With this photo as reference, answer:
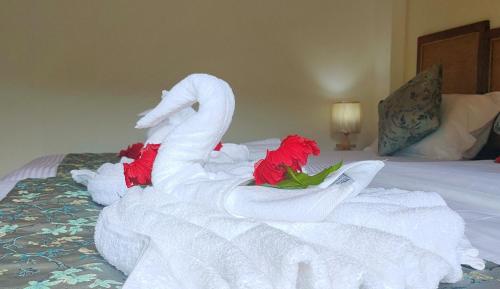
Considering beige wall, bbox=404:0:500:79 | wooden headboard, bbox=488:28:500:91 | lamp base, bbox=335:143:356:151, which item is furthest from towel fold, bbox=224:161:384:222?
lamp base, bbox=335:143:356:151

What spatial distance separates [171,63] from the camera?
11.6 feet

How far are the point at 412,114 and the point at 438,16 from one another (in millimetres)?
1036

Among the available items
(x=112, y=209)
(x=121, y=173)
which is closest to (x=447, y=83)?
(x=121, y=173)

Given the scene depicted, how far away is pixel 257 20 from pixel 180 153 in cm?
290

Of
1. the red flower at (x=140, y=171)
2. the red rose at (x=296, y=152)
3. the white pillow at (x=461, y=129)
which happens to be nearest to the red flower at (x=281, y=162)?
the red rose at (x=296, y=152)

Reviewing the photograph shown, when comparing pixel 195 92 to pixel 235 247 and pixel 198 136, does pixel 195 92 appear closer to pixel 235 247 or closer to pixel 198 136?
pixel 198 136

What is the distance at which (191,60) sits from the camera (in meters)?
3.58

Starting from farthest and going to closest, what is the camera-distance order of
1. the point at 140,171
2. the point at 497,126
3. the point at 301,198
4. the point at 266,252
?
the point at 497,126 → the point at 140,171 → the point at 301,198 → the point at 266,252

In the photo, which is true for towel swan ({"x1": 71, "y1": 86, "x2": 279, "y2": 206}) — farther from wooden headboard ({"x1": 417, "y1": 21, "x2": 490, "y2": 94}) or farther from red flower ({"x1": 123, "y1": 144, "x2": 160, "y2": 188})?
wooden headboard ({"x1": 417, "y1": 21, "x2": 490, "y2": 94})

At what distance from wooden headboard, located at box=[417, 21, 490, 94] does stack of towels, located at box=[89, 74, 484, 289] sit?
219 cm

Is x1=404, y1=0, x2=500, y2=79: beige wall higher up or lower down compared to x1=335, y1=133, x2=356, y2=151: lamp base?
higher up

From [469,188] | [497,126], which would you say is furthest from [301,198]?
[497,126]

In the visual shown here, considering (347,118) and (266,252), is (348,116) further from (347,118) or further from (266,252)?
(266,252)

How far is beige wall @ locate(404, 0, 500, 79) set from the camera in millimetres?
2748
